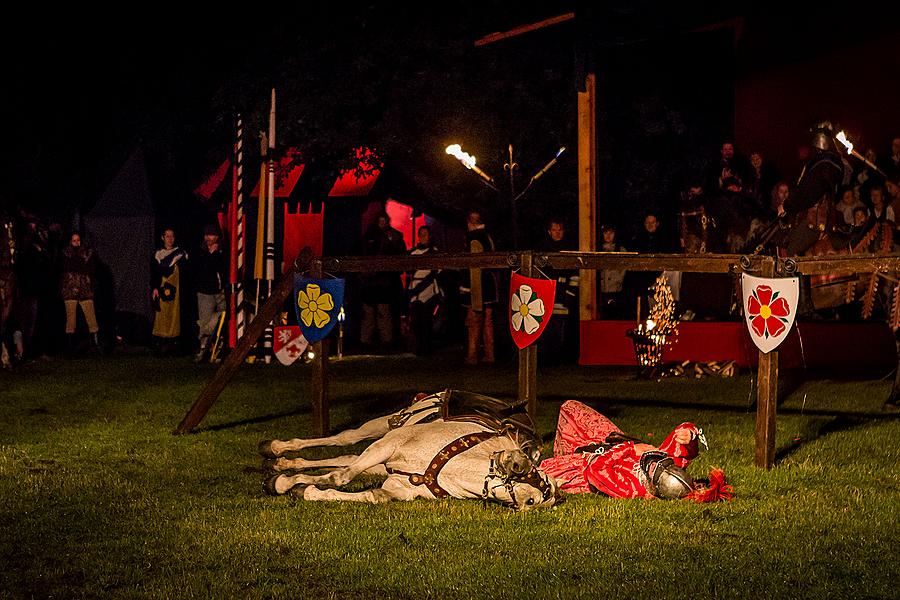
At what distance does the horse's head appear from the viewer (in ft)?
22.6

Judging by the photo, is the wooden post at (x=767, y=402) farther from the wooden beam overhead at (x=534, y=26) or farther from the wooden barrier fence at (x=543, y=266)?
the wooden beam overhead at (x=534, y=26)

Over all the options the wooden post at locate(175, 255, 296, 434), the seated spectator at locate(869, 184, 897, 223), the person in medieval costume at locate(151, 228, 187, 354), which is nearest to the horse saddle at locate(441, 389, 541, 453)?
the wooden post at locate(175, 255, 296, 434)

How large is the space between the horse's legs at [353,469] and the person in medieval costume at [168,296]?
37.9 feet

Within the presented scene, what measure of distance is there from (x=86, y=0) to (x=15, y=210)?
9.89 meters

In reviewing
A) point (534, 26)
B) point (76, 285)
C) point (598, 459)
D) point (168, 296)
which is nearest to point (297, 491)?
point (598, 459)

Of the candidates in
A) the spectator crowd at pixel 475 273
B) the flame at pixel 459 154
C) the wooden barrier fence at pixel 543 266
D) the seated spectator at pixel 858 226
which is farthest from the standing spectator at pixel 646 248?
the wooden barrier fence at pixel 543 266

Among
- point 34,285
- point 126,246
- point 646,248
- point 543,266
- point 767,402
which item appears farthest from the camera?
point 126,246

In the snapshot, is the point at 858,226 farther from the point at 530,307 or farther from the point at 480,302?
the point at 530,307

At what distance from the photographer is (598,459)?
7480 millimetres

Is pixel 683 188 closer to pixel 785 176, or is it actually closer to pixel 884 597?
pixel 785 176

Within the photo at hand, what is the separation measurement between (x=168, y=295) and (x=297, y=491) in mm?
12177

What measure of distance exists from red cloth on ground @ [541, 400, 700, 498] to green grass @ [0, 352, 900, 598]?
138mm

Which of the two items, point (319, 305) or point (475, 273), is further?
point (475, 273)

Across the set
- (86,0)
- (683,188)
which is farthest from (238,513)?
(86,0)
